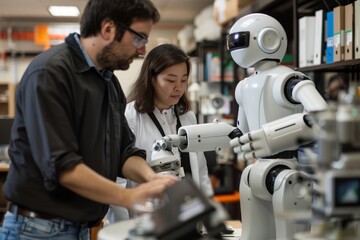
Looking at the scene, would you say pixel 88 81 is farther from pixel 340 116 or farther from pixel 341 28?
pixel 341 28

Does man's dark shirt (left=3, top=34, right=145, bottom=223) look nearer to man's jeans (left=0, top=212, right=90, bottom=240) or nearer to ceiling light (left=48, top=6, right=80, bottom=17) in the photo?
man's jeans (left=0, top=212, right=90, bottom=240)

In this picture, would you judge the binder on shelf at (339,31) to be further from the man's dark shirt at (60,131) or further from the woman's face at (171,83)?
the man's dark shirt at (60,131)

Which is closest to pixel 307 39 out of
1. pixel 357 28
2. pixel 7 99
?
pixel 357 28

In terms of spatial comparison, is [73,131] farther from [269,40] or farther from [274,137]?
[269,40]

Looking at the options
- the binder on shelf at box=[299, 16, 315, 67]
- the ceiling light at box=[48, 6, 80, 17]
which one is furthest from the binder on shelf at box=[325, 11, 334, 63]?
the ceiling light at box=[48, 6, 80, 17]

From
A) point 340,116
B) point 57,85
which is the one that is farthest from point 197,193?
point 57,85

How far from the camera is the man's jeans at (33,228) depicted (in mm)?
1314

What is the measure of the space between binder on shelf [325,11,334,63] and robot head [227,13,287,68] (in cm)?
73

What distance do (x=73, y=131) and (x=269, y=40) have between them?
107 cm

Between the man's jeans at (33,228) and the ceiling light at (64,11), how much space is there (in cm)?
553

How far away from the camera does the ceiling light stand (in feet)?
21.7

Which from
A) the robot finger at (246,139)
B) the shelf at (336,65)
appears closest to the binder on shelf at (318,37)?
the shelf at (336,65)

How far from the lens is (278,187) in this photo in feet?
6.08

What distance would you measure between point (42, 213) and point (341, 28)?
6.36 ft
